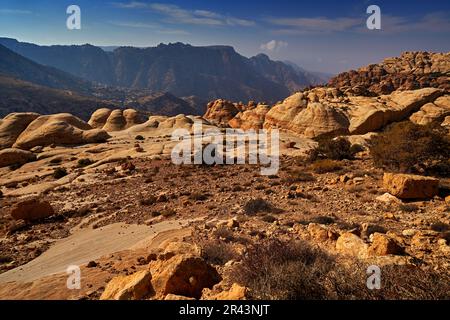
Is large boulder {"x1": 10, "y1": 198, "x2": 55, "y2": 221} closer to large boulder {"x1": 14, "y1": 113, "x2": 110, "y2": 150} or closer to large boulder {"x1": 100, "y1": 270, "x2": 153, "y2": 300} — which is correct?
large boulder {"x1": 100, "y1": 270, "x2": 153, "y2": 300}

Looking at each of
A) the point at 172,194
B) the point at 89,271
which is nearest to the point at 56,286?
the point at 89,271

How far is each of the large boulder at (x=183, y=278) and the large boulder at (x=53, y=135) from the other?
3685 cm

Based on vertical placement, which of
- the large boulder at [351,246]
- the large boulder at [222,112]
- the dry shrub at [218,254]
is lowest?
the dry shrub at [218,254]

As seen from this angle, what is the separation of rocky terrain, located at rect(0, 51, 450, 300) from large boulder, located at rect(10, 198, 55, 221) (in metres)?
0.05

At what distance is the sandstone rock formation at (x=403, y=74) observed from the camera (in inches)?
3130

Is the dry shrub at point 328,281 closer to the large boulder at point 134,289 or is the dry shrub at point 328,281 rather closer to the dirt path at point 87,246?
the large boulder at point 134,289

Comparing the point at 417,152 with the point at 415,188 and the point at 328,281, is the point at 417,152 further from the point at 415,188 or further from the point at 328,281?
the point at 328,281

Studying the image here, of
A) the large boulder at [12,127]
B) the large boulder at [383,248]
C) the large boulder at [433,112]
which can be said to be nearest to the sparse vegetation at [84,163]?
the large boulder at [12,127]

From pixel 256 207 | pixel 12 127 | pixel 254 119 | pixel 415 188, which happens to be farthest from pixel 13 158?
pixel 415 188

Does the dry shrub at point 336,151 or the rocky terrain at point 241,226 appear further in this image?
the dry shrub at point 336,151

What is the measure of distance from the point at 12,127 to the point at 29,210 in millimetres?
32577

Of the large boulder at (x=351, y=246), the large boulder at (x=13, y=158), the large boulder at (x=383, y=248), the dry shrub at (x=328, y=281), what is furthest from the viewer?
the large boulder at (x=13, y=158)
